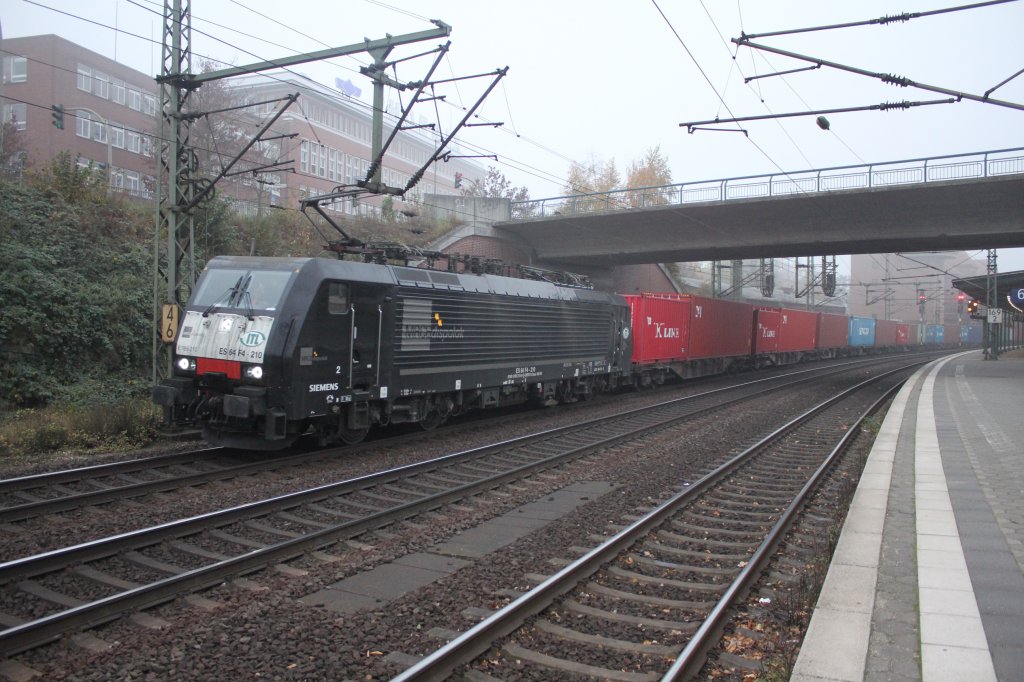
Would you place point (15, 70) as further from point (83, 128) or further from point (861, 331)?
point (861, 331)

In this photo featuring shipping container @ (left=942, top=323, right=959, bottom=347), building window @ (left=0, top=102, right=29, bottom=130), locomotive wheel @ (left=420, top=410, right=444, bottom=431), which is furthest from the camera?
shipping container @ (left=942, top=323, right=959, bottom=347)

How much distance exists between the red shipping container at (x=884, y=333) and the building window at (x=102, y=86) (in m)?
54.0

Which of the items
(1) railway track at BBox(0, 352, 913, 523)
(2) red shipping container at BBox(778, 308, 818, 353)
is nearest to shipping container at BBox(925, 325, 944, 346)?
(2) red shipping container at BBox(778, 308, 818, 353)

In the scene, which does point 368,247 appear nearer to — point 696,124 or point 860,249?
point 696,124

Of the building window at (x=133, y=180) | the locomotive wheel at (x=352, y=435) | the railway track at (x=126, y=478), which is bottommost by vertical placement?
the railway track at (x=126, y=478)

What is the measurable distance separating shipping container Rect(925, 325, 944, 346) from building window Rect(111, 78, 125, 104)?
75867 millimetres

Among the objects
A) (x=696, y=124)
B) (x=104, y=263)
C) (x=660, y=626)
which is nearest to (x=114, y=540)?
(x=660, y=626)

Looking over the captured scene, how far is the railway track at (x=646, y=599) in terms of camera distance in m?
4.58

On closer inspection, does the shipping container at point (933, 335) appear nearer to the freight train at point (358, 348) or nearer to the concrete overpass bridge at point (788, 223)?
the concrete overpass bridge at point (788, 223)

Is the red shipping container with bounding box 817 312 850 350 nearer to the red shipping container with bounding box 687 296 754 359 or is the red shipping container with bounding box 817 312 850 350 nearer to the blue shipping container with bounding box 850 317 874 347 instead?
the blue shipping container with bounding box 850 317 874 347

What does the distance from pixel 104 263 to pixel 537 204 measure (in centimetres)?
1992

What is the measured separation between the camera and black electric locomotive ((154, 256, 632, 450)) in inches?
400

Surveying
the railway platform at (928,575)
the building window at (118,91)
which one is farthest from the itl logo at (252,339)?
the building window at (118,91)

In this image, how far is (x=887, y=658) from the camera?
171 inches
